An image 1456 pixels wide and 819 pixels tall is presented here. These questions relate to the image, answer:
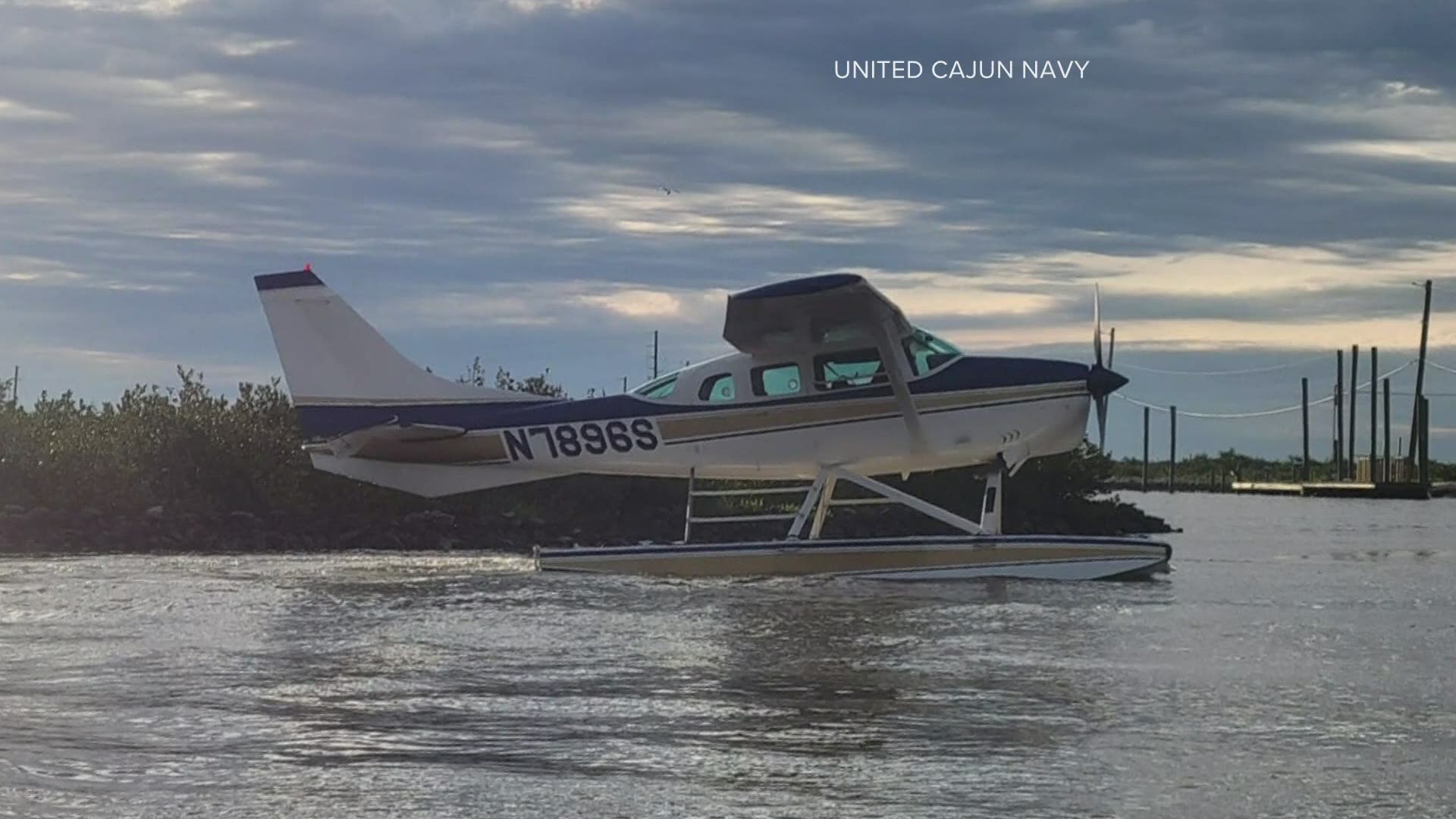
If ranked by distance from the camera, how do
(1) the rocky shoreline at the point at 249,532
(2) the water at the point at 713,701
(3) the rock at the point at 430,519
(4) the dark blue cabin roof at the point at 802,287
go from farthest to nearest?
(3) the rock at the point at 430,519, (1) the rocky shoreline at the point at 249,532, (4) the dark blue cabin roof at the point at 802,287, (2) the water at the point at 713,701

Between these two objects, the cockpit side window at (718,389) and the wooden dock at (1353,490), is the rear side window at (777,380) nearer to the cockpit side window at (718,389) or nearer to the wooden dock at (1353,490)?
the cockpit side window at (718,389)

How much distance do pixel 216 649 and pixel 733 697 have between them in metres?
3.45

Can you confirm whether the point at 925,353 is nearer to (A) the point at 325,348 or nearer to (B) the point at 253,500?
(A) the point at 325,348

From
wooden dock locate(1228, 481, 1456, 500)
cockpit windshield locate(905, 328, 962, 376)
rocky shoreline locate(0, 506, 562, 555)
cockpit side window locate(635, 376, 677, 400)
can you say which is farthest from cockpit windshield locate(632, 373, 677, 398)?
wooden dock locate(1228, 481, 1456, 500)

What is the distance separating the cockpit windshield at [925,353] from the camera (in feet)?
54.4

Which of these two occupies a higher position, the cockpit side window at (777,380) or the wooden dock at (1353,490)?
the cockpit side window at (777,380)

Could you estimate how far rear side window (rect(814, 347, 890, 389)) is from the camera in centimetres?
1648

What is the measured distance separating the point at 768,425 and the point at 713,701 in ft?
28.2

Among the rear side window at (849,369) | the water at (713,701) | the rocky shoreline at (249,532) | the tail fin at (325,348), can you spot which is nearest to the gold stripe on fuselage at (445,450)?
the tail fin at (325,348)

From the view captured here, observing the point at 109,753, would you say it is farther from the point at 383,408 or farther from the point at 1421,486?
the point at 1421,486

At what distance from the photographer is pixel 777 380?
1672 centimetres

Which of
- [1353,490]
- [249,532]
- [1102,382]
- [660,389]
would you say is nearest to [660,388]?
[660,389]

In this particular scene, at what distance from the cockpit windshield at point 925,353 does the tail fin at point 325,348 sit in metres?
4.29

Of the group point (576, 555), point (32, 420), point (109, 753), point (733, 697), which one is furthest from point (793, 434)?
point (32, 420)
